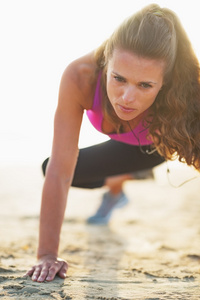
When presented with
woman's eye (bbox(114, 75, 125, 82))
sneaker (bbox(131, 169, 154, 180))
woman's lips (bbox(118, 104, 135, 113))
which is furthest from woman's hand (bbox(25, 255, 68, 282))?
sneaker (bbox(131, 169, 154, 180))

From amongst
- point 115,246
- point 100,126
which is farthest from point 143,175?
point 100,126

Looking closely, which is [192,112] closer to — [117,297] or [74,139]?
[74,139]

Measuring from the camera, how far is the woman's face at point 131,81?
1954 mm

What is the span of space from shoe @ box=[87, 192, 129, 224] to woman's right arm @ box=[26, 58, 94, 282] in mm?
1895

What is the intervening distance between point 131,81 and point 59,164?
70 centimetres

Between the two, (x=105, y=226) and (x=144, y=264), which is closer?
(x=144, y=264)

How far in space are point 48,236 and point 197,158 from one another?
3.05 ft

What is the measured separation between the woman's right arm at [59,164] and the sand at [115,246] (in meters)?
0.19

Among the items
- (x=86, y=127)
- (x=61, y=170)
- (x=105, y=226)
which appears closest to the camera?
(x=61, y=170)

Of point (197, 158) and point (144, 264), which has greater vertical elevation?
point (197, 158)

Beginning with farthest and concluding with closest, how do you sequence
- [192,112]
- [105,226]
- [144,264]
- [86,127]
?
[86,127], [105,226], [144,264], [192,112]

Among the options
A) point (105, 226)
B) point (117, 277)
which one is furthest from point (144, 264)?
point (105, 226)

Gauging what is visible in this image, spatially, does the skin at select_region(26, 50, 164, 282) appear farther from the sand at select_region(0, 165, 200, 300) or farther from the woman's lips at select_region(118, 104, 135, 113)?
the sand at select_region(0, 165, 200, 300)

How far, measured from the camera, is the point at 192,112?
2227 millimetres
